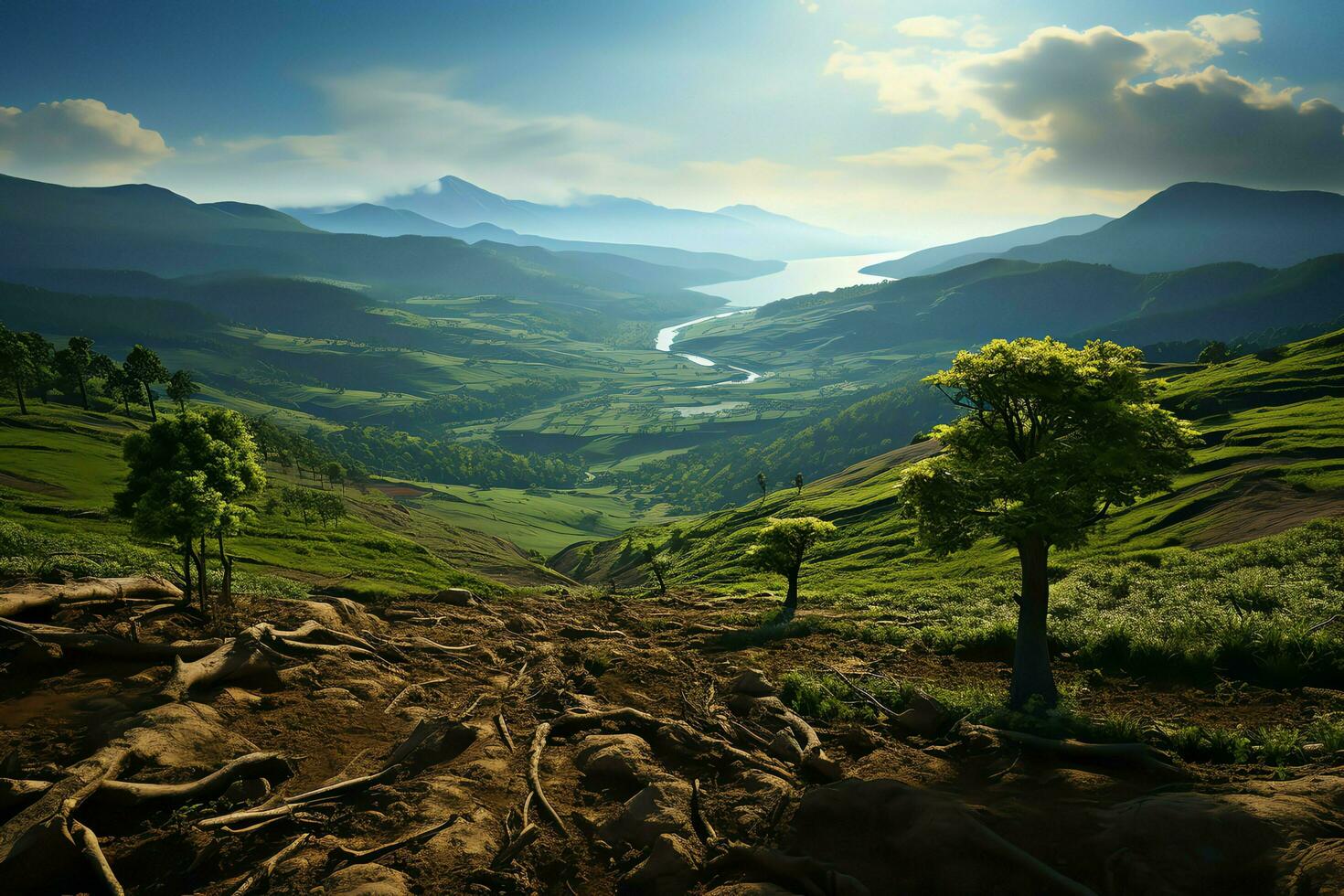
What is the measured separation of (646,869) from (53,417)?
179089 mm

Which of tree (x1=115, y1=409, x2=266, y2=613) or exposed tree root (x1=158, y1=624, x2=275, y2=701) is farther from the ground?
tree (x1=115, y1=409, x2=266, y2=613)

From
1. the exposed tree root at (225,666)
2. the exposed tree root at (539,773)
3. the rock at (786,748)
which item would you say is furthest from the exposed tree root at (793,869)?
the exposed tree root at (225,666)

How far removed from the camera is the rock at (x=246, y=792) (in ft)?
40.2

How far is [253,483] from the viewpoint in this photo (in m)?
28.9

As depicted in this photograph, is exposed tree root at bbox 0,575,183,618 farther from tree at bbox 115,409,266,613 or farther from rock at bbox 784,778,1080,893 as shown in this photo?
rock at bbox 784,778,1080,893

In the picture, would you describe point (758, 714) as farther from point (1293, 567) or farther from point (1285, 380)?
point (1285, 380)

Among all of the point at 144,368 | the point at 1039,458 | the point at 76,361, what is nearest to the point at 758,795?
the point at 1039,458

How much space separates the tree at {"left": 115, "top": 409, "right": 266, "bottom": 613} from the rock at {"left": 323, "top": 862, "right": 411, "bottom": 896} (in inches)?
739

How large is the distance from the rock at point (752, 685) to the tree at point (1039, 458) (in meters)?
8.11

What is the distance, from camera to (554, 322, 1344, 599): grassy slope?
190ft

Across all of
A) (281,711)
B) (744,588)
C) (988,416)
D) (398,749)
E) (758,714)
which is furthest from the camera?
(744,588)

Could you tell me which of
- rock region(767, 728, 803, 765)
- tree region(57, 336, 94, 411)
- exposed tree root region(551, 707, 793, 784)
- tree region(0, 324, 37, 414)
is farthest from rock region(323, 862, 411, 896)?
tree region(57, 336, 94, 411)

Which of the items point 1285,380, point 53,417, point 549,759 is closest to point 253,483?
point 549,759

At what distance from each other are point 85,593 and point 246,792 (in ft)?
52.9
